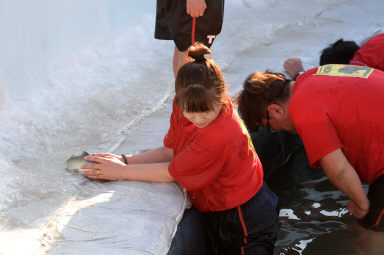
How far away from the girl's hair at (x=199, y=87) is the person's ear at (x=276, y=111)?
0.40 m

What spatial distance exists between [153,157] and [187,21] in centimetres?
87

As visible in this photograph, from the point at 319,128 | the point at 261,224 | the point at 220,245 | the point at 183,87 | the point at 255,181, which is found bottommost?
the point at 220,245

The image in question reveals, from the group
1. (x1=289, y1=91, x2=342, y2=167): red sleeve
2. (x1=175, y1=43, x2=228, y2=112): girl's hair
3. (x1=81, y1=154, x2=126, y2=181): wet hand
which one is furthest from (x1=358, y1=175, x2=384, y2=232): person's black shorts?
(x1=81, y1=154, x2=126, y2=181): wet hand

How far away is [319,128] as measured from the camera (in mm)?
2227

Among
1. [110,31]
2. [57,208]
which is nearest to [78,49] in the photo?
[110,31]

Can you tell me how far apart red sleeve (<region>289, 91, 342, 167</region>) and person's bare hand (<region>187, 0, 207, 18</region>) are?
85cm

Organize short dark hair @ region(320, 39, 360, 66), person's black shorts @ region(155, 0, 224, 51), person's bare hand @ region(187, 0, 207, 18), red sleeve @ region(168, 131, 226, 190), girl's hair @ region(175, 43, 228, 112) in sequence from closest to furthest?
girl's hair @ region(175, 43, 228, 112)
red sleeve @ region(168, 131, 226, 190)
person's bare hand @ region(187, 0, 207, 18)
person's black shorts @ region(155, 0, 224, 51)
short dark hair @ region(320, 39, 360, 66)

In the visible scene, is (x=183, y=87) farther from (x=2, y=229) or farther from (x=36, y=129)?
(x=36, y=129)

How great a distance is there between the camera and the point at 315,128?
224 centimetres

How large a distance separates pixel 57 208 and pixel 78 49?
2.12m

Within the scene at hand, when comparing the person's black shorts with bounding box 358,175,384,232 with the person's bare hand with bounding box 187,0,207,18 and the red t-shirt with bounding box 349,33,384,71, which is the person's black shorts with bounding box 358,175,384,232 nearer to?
the red t-shirt with bounding box 349,33,384,71

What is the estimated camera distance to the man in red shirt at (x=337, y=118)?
2.24 metres

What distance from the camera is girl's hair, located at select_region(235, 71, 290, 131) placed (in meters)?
2.38

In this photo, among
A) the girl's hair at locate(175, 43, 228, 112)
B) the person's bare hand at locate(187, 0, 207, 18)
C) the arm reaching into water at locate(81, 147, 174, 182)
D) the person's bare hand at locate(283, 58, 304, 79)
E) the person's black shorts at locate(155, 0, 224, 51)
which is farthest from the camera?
A: the person's bare hand at locate(283, 58, 304, 79)
